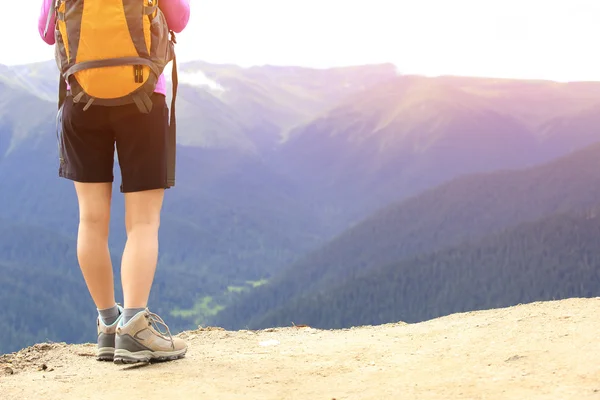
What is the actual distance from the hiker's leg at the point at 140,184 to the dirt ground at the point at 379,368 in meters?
0.56

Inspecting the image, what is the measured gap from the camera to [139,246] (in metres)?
4.29

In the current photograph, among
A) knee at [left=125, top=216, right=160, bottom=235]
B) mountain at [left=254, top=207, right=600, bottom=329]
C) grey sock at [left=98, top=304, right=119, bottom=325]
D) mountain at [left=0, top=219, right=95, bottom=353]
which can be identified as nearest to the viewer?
knee at [left=125, top=216, right=160, bottom=235]

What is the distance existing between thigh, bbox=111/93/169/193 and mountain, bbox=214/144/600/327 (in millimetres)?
154483

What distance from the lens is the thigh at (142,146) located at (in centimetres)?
421

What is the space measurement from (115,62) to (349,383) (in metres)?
2.19

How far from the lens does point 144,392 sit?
3736 mm

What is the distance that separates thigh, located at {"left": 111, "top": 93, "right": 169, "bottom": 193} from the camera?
4.21m

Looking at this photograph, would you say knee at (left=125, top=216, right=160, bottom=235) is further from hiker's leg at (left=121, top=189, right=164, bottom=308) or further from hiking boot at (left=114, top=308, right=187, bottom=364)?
hiking boot at (left=114, top=308, right=187, bottom=364)

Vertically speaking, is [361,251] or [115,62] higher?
[115,62]

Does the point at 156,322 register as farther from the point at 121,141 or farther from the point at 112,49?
the point at 112,49

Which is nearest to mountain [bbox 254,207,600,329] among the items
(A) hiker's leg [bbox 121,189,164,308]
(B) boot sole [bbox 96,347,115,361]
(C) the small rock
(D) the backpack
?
(C) the small rock

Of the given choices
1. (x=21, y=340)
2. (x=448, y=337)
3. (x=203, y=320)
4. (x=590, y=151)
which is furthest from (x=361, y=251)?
(x=448, y=337)

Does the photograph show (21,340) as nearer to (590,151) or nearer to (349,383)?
(590,151)

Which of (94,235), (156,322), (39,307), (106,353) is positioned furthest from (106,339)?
(39,307)
